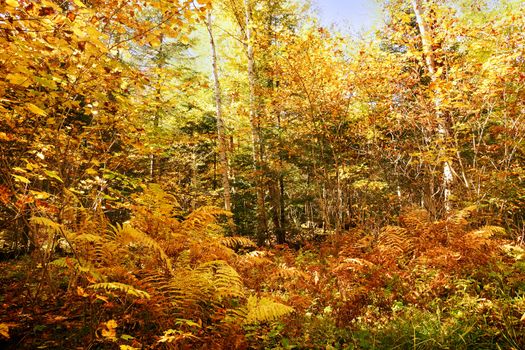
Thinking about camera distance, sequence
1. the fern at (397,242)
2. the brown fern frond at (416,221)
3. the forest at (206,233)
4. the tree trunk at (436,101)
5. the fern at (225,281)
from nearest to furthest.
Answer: the forest at (206,233) < the fern at (225,281) < the fern at (397,242) < the brown fern frond at (416,221) < the tree trunk at (436,101)

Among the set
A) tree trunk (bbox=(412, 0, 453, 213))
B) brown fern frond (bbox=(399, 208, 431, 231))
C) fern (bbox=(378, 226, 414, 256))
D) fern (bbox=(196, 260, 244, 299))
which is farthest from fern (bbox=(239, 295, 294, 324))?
tree trunk (bbox=(412, 0, 453, 213))

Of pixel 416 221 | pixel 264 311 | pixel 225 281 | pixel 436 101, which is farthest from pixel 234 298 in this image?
pixel 436 101

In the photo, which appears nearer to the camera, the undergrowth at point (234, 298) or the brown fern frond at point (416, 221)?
the undergrowth at point (234, 298)

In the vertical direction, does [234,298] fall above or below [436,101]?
below

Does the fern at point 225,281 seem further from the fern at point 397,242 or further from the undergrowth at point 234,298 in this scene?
the fern at point 397,242

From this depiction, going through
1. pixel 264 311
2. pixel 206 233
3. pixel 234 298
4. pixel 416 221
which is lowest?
pixel 234 298

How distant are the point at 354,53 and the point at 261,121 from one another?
138 inches

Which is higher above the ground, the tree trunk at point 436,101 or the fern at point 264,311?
the tree trunk at point 436,101

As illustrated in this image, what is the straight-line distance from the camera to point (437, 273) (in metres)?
4.49

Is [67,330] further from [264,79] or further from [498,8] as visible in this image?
[498,8]

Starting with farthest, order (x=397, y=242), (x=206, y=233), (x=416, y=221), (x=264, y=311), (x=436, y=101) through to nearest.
A: (x=436, y=101) → (x=416, y=221) → (x=397, y=242) → (x=206, y=233) → (x=264, y=311)

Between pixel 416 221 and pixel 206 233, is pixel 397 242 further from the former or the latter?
pixel 206 233

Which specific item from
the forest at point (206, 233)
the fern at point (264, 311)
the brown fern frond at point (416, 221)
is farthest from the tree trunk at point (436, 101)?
the fern at point (264, 311)

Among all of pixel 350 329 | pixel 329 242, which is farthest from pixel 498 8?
pixel 350 329
